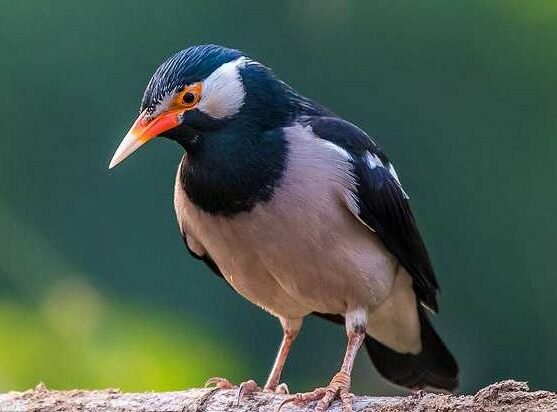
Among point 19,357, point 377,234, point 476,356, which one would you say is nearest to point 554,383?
point 476,356

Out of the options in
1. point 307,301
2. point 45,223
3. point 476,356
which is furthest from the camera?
point 45,223

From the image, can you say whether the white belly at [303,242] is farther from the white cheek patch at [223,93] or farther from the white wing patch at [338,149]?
the white cheek patch at [223,93]

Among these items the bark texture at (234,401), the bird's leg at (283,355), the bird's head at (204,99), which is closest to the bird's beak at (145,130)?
the bird's head at (204,99)

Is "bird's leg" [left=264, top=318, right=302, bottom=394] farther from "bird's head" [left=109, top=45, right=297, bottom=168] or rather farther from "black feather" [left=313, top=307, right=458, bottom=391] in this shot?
"bird's head" [left=109, top=45, right=297, bottom=168]

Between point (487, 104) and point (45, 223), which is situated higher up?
point (487, 104)

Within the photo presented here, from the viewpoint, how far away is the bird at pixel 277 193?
69.2 inches

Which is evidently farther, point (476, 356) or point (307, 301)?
point (476, 356)

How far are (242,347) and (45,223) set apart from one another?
2.03ft

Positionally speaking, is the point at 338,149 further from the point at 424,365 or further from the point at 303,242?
the point at 424,365

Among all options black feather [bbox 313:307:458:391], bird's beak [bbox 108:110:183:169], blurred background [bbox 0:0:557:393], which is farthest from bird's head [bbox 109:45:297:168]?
blurred background [bbox 0:0:557:393]

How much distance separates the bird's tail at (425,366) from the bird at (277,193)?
0.32 m

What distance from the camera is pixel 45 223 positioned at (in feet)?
8.88

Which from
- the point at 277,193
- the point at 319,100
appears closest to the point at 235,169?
the point at 277,193

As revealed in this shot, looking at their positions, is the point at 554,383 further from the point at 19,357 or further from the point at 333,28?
the point at 19,357
